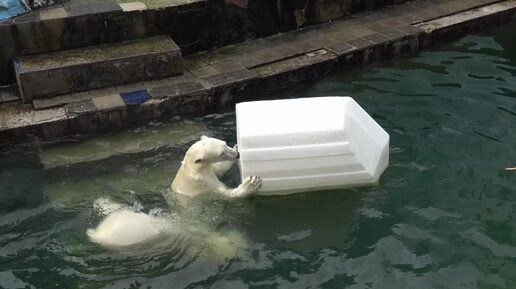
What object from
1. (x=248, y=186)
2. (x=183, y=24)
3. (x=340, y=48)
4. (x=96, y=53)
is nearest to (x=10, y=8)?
(x=96, y=53)

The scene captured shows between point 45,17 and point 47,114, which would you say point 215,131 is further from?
point 45,17

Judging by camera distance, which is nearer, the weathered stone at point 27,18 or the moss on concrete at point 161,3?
the weathered stone at point 27,18

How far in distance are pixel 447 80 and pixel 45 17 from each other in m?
5.99

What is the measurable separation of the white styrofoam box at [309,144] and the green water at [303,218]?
0.32 metres

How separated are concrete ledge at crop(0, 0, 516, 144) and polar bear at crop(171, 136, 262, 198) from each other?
204 cm

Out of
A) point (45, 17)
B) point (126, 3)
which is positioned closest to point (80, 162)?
point (45, 17)

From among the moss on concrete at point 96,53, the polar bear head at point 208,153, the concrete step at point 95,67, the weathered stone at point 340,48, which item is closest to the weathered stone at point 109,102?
the concrete step at point 95,67

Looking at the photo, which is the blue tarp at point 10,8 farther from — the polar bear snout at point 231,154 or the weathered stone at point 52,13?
the polar bear snout at point 231,154

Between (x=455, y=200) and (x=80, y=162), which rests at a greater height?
(x=80, y=162)

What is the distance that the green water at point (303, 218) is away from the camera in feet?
17.5

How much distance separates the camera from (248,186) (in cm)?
585

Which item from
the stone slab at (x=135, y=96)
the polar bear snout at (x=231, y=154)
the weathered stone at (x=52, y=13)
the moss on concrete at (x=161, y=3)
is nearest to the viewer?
the polar bear snout at (x=231, y=154)

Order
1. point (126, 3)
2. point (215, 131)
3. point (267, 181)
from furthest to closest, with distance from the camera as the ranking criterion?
point (126, 3) < point (215, 131) < point (267, 181)

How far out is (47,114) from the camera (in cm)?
739
